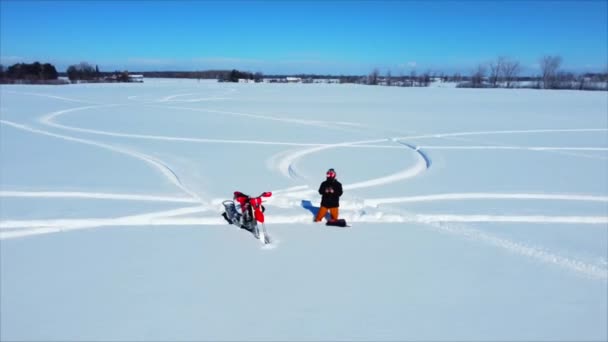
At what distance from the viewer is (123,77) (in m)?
75.9

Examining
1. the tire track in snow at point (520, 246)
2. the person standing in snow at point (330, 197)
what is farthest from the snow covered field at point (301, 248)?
the person standing in snow at point (330, 197)

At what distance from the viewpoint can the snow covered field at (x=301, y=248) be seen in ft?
11.6

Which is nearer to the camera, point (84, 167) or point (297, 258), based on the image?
point (297, 258)

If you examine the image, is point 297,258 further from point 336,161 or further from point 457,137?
point 457,137

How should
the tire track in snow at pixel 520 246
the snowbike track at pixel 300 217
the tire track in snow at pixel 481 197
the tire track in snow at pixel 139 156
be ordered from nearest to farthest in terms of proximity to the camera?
the tire track in snow at pixel 520 246
the snowbike track at pixel 300 217
the tire track in snow at pixel 481 197
the tire track in snow at pixel 139 156

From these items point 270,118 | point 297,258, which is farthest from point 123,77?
point 297,258

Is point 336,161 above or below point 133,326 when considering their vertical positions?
above

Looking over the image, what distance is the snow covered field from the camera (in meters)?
3.55

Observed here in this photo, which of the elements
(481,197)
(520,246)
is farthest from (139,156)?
(520,246)

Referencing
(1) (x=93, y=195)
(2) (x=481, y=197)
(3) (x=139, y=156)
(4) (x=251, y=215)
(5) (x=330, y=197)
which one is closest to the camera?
(4) (x=251, y=215)

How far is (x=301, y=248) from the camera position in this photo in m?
5.04

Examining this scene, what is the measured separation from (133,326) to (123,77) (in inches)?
3241

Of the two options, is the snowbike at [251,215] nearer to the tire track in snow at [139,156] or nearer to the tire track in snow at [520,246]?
the tire track in snow at [139,156]

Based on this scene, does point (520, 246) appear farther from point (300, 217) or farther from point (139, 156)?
point (139, 156)
